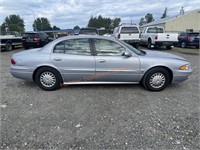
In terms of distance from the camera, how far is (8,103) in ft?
12.3

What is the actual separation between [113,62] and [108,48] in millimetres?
400

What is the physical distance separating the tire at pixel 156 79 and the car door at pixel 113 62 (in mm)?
307

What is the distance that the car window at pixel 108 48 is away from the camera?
4191 millimetres

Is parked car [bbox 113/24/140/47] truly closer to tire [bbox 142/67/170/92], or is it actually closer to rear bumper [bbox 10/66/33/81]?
tire [bbox 142/67/170/92]

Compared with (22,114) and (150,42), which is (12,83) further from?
(150,42)

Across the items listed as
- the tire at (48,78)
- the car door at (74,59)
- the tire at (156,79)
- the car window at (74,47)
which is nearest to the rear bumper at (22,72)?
the tire at (48,78)

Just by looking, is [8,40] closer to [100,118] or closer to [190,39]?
[100,118]

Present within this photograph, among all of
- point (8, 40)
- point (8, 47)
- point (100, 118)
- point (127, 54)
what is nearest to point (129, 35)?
point (127, 54)

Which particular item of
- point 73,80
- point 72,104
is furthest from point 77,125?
point 73,80

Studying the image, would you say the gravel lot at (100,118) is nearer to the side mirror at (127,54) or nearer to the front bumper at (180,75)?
the front bumper at (180,75)

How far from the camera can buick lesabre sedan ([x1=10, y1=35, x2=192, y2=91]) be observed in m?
4.16

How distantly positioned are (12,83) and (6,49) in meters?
10.5

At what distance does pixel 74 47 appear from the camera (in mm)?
4254

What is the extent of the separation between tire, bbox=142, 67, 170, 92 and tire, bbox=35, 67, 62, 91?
7.59 feet
